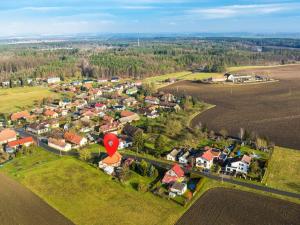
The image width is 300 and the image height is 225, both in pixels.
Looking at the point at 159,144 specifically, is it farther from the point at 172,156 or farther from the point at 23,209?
the point at 23,209

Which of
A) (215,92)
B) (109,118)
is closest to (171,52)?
(215,92)

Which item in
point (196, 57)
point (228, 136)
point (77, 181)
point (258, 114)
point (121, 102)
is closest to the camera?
point (77, 181)

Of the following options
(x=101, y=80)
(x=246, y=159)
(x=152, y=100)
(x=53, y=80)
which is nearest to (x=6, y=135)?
(x=152, y=100)

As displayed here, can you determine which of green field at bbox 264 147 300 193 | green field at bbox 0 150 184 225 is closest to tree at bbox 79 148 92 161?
green field at bbox 0 150 184 225

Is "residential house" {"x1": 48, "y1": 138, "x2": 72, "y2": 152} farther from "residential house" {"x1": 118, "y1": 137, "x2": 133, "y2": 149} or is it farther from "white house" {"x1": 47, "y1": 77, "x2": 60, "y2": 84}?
"white house" {"x1": 47, "y1": 77, "x2": 60, "y2": 84}

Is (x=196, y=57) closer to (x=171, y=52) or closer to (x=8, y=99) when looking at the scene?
(x=171, y=52)

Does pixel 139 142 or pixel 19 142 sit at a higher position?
pixel 139 142
